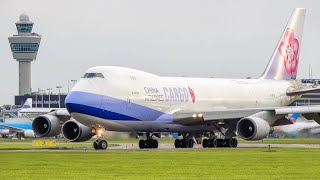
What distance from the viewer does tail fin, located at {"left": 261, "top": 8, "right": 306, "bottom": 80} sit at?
264 ft

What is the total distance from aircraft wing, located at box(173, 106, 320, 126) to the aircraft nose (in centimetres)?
820

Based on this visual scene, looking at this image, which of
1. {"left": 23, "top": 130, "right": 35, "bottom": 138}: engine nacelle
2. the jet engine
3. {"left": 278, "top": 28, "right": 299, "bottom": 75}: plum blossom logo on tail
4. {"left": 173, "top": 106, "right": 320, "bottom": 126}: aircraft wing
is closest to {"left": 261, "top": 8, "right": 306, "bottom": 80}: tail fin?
{"left": 278, "top": 28, "right": 299, "bottom": 75}: plum blossom logo on tail

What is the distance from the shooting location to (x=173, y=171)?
36250 millimetres

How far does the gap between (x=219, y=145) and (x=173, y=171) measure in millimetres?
32499

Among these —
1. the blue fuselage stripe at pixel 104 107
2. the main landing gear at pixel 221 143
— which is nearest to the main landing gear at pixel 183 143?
the main landing gear at pixel 221 143

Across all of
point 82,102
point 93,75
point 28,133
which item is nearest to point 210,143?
point 93,75

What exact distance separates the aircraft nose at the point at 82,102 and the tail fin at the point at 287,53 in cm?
2304

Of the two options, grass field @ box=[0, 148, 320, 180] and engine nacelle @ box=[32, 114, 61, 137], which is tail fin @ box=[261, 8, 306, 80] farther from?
grass field @ box=[0, 148, 320, 180]

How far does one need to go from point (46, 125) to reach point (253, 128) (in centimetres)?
1602

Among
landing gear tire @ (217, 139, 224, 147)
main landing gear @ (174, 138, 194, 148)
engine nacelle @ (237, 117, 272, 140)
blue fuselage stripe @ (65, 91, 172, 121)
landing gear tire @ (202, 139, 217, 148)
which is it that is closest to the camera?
blue fuselage stripe @ (65, 91, 172, 121)

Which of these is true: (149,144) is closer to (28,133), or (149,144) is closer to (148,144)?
(148,144)

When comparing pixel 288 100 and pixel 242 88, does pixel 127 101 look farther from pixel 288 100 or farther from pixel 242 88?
pixel 288 100

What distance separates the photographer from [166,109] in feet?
224

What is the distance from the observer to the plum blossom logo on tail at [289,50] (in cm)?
8031
